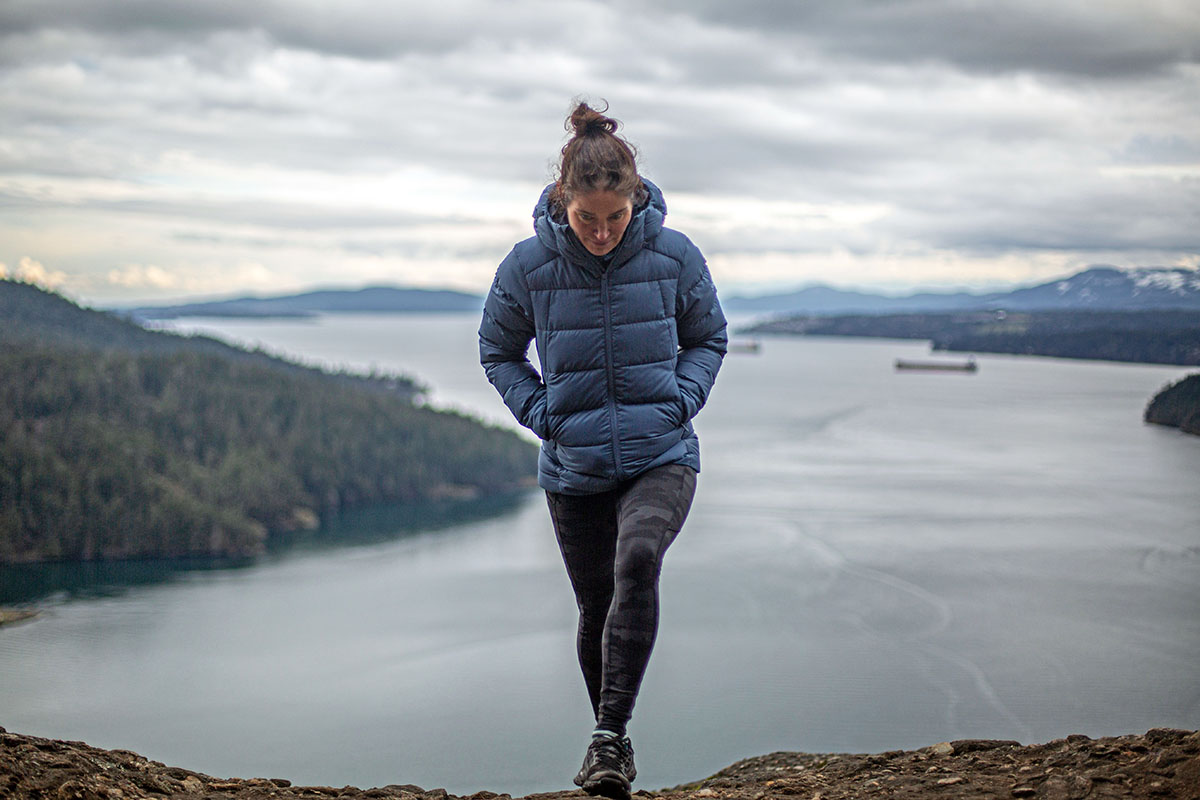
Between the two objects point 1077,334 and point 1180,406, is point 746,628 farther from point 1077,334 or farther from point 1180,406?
point 1180,406

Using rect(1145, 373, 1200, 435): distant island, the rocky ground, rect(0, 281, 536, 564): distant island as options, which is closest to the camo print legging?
the rocky ground

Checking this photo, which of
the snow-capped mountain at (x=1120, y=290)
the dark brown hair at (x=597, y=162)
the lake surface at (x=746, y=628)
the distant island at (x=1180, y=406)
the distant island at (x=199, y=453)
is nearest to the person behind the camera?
the dark brown hair at (x=597, y=162)

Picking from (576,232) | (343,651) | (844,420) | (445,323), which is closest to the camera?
(576,232)

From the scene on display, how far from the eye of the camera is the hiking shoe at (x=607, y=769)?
2816 mm

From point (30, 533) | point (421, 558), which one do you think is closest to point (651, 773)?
point (421, 558)

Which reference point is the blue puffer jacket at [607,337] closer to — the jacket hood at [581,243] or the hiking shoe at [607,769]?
the jacket hood at [581,243]

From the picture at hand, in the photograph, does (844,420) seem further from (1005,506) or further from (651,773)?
(651,773)

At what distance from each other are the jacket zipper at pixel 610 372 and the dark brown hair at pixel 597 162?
0.80 feet

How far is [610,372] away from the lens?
2.85m

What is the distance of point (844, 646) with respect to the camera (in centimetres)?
2509

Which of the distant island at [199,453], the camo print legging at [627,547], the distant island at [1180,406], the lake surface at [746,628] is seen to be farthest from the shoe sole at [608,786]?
the distant island at [199,453]

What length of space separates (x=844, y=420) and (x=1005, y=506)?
66.6 ft

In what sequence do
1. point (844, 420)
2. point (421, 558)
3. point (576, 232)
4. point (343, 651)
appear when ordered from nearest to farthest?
point (576, 232) < point (343, 651) < point (421, 558) < point (844, 420)

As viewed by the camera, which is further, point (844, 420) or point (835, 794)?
point (844, 420)
